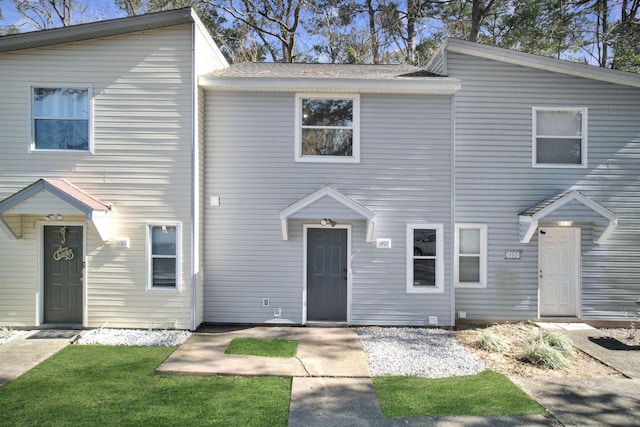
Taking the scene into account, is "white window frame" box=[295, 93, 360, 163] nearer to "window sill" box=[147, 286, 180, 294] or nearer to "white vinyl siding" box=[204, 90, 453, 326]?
"white vinyl siding" box=[204, 90, 453, 326]

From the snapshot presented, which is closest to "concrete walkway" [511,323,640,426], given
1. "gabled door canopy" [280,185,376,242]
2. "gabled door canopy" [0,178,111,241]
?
"gabled door canopy" [280,185,376,242]

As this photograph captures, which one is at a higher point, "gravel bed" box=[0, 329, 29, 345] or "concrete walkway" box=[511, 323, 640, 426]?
"gravel bed" box=[0, 329, 29, 345]

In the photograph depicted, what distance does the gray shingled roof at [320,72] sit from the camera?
800cm

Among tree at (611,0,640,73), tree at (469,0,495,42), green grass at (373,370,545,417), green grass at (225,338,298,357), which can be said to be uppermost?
tree at (469,0,495,42)

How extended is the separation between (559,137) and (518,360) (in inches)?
200

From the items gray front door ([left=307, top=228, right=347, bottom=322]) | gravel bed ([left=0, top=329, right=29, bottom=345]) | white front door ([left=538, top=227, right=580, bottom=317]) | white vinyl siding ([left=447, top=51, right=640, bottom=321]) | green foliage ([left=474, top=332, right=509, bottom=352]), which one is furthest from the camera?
white front door ([left=538, top=227, right=580, bottom=317])

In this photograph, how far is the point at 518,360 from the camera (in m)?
6.50

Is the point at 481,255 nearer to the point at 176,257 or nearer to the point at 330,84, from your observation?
the point at 330,84

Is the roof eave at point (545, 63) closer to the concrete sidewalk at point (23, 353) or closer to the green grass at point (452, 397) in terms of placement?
the green grass at point (452, 397)

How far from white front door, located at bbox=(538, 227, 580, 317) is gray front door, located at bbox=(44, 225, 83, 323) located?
1005 cm

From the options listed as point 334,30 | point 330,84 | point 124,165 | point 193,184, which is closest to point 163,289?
point 193,184

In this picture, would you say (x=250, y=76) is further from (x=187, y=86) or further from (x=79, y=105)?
(x=79, y=105)

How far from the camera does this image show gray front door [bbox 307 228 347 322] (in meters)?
8.23

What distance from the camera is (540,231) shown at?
8.63 metres
